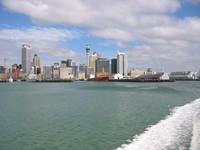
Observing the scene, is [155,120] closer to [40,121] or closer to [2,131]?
[40,121]

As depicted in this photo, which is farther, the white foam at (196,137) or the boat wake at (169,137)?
the boat wake at (169,137)

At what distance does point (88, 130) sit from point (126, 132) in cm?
278

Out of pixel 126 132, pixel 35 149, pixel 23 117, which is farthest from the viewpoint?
pixel 23 117

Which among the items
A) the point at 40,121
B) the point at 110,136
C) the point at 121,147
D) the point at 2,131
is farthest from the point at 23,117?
the point at 121,147

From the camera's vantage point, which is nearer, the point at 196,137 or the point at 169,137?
the point at 196,137

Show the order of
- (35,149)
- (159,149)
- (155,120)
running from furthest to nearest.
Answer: (155,120), (35,149), (159,149)

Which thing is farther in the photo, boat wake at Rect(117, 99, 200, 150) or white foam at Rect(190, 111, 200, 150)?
boat wake at Rect(117, 99, 200, 150)

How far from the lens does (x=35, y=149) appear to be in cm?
1108

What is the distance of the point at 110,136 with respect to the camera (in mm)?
13031

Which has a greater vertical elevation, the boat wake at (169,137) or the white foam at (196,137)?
the white foam at (196,137)

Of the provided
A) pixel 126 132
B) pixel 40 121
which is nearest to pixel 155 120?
pixel 126 132

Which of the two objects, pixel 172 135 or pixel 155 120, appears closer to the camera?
pixel 172 135

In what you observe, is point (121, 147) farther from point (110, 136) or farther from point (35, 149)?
point (35, 149)

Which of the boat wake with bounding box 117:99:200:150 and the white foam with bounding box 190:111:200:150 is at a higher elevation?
the white foam with bounding box 190:111:200:150
